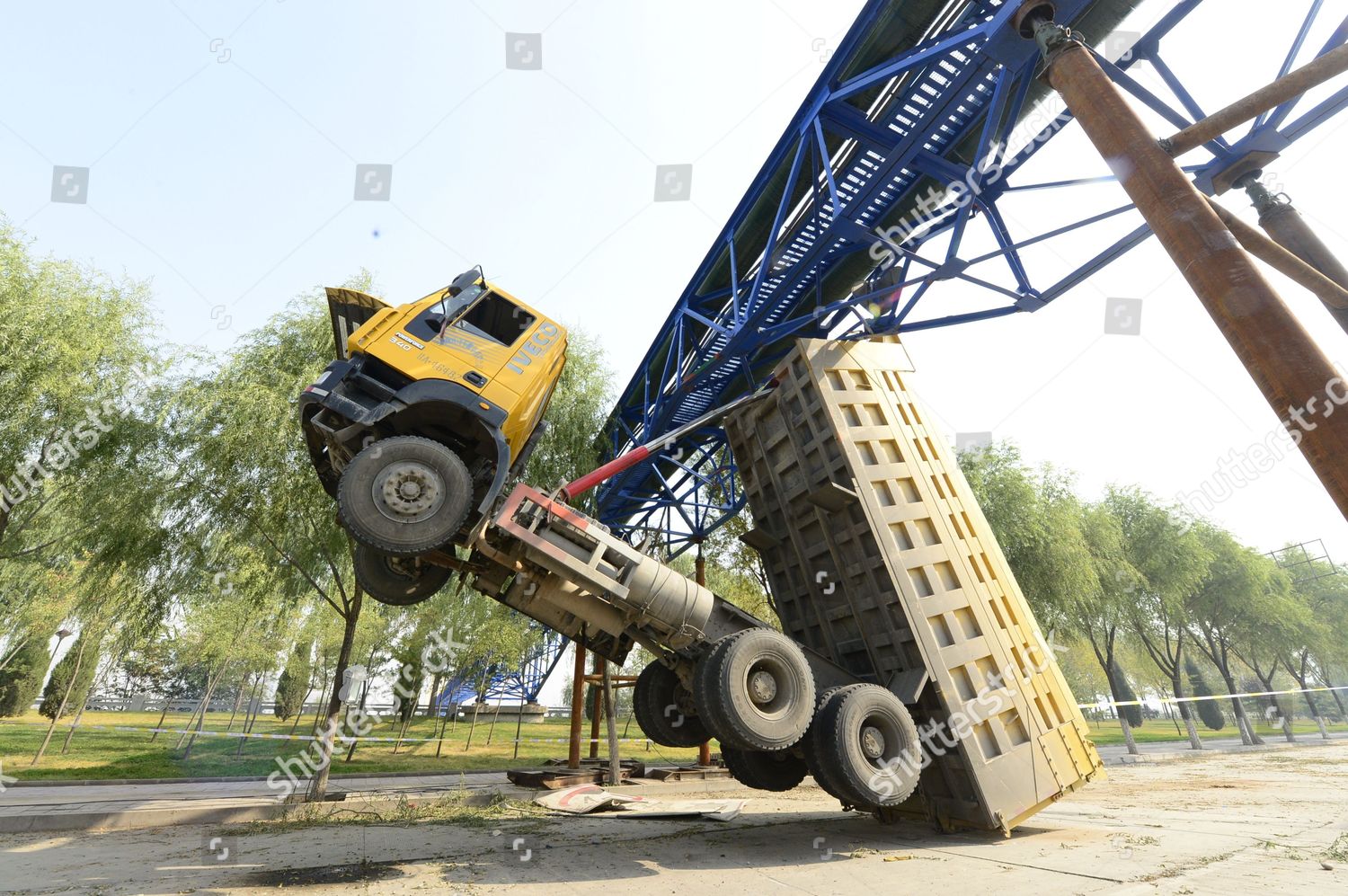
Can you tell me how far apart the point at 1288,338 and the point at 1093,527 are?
24.7 metres

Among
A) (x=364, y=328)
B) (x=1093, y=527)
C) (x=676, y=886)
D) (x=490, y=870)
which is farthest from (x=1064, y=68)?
(x=1093, y=527)

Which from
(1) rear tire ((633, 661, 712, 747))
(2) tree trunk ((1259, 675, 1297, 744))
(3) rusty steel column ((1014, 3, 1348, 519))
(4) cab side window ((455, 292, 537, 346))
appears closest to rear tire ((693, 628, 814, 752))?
(1) rear tire ((633, 661, 712, 747))

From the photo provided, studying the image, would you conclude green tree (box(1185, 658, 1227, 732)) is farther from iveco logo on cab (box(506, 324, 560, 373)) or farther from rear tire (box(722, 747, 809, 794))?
iveco logo on cab (box(506, 324, 560, 373))

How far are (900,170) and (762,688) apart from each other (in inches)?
234

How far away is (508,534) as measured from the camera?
5754 millimetres

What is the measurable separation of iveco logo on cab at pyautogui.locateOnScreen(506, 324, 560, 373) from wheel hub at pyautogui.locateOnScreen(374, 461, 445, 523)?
1.46 metres

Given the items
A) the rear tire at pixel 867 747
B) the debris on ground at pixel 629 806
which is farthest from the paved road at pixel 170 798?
the rear tire at pixel 867 747

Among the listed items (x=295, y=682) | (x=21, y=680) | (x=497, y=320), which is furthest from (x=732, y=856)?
(x=21, y=680)

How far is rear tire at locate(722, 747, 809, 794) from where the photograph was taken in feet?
22.8

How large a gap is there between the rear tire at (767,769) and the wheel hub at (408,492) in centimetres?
439

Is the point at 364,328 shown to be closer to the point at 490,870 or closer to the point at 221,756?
the point at 490,870

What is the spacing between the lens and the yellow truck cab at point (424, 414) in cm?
515

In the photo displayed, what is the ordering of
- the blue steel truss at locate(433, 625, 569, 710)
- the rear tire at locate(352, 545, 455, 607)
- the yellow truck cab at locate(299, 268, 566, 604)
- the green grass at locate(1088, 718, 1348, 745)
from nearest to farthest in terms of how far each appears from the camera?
the yellow truck cab at locate(299, 268, 566, 604) < the rear tire at locate(352, 545, 455, 607) < the blue steel truss at locate(433, 625, 569, 710) < the green grass at locate(1088, 718, 1348, 745)

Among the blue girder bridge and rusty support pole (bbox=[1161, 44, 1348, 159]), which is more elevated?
the blue girder bridge
